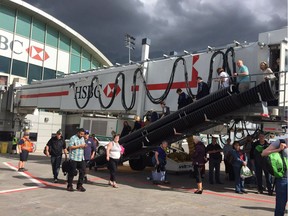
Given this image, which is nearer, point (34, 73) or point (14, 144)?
point (14, 144)

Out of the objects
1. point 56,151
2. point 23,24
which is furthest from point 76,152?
point 23,24

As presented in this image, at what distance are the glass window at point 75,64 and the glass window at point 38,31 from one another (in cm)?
370

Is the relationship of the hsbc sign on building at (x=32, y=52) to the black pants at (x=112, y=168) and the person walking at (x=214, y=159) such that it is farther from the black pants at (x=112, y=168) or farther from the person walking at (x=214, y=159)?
the person walking at (x=214, y=159)

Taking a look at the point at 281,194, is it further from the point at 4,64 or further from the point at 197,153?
the point at 4,64

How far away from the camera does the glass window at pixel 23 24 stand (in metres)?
27.2

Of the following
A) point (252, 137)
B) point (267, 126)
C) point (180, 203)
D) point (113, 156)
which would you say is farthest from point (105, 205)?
point (252, 137)

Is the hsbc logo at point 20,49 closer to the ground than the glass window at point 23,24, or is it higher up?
closer to the ground

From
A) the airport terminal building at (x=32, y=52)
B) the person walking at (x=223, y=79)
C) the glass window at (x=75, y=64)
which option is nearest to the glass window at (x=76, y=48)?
the airport terminal building at (x=32, y=52)

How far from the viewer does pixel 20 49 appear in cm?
2691

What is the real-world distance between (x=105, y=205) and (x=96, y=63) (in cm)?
2876

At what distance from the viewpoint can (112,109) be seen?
47.0 ft

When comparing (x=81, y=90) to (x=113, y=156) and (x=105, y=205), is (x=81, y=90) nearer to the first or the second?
(x=113, y=156)

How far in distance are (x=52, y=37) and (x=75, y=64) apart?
3418mm

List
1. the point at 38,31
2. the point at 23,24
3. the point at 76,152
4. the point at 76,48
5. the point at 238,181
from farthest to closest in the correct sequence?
the point at 76,48 < the point at 38,31 < the point at 23,24 < the point at 238,181 < the point at 76,152
